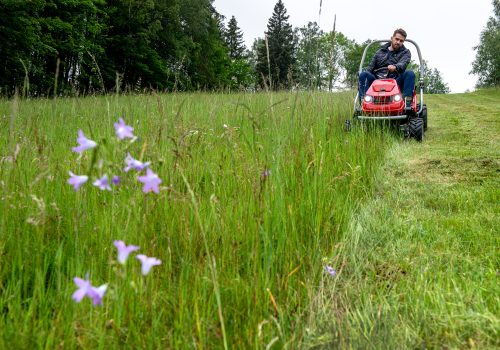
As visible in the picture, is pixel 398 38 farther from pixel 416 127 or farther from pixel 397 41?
pixel 416 127

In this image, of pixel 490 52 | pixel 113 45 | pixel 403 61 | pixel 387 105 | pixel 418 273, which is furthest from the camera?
pixel 490 52

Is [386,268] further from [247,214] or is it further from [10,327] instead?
[10,327]

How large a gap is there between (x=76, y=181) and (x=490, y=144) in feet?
18.8

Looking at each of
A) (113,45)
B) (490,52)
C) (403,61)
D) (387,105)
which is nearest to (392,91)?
(387,105)

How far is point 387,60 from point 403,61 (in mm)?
307

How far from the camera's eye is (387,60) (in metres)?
6.75

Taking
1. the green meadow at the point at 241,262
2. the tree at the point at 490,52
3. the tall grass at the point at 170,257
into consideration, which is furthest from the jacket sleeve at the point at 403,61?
the tree at the point at 490,52

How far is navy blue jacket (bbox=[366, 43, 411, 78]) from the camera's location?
6580 mm

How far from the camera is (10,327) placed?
1.13m

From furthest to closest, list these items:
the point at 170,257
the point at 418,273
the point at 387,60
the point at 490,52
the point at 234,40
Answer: the point at 234,40, the point at 490,52, the point at 387,60, the point at 418,273, the point at 170,257

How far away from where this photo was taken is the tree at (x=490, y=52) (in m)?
38.7

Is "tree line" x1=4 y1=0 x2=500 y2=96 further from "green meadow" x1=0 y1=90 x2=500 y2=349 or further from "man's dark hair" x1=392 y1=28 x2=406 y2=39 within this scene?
"green meadow" x1=0 y1=90 x2=500 y2=349

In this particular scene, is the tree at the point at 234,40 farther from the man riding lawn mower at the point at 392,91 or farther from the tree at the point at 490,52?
the man riding lawn mower at the point at 392,91

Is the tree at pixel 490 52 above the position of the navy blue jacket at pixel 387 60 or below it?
above
